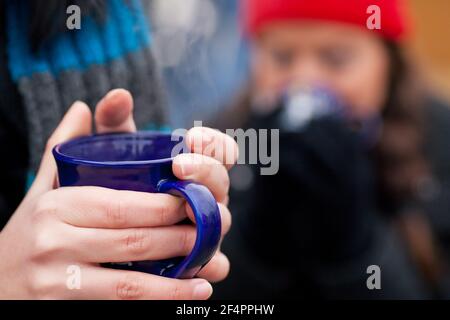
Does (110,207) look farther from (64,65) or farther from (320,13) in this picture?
(320,13)

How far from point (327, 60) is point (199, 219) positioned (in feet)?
2.46

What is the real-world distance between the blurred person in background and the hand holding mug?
A: 0.42 meters

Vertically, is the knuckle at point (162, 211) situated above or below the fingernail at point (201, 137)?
below

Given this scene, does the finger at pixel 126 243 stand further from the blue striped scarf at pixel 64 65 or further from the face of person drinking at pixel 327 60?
the face of person drinking at pixel 327 60

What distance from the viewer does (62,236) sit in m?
0.33

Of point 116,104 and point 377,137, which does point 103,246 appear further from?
point 377,137

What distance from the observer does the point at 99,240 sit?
33 cm

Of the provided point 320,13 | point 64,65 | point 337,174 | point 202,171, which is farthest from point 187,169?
point 320,13

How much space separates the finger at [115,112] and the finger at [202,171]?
72 millimetres

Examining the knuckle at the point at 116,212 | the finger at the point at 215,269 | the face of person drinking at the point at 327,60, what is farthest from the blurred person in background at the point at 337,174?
the knuckle at the point at 116,212

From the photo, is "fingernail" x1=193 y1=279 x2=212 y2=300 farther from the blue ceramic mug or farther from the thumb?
the thumb

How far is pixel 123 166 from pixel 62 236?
5cm

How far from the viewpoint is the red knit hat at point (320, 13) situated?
0.88 metres
